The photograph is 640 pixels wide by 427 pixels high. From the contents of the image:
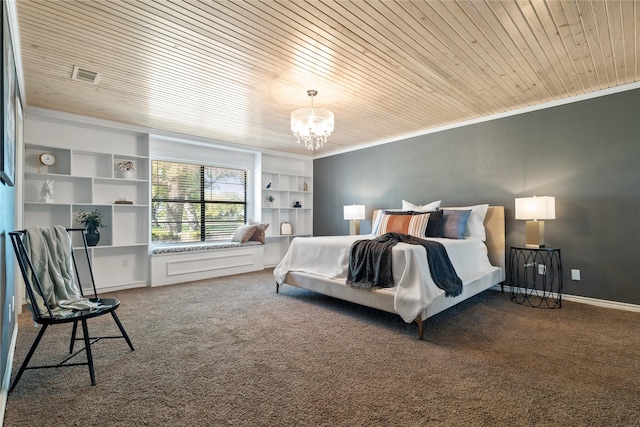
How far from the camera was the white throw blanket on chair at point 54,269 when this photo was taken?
1.97 metres

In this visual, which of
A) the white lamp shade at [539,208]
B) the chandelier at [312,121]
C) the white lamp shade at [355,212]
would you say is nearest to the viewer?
the chandelier at [312,121]

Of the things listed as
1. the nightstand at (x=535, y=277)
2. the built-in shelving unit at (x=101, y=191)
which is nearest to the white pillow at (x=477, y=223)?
the nightstand at (x=535, y=277)

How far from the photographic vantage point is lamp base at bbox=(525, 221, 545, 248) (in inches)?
137

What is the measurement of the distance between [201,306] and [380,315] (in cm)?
196

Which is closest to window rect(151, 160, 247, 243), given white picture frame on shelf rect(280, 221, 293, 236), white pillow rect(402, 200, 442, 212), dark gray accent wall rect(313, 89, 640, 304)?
white picture frame on shelf rect(280, 221, 293, 236)

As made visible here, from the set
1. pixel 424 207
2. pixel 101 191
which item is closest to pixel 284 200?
pixel 424 207

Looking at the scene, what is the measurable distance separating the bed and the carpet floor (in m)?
0.22

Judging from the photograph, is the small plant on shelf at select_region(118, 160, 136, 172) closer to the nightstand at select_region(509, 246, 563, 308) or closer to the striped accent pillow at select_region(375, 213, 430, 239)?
the striped accent pillow at select_region(375, 213, 430, 239)

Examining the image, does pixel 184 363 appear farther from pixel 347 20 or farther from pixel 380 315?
pixel 347 20

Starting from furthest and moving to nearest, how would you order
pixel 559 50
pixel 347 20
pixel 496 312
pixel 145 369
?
pixel 496 312, pixel 559 50, pixel 347 20, pixel 145 369

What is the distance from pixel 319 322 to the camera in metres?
2.95

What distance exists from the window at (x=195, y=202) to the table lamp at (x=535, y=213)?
461 centimetres

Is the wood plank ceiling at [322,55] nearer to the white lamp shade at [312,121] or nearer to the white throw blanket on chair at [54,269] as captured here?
the white lamp shade at [312,121]

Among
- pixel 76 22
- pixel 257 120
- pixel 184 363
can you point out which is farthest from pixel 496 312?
pixel 76 22
